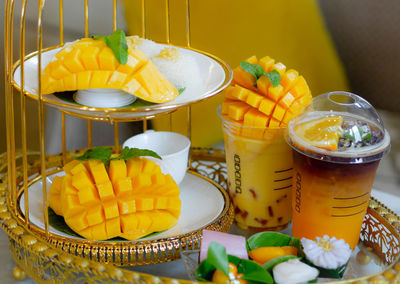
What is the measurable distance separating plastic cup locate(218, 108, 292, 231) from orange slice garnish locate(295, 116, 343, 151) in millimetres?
50

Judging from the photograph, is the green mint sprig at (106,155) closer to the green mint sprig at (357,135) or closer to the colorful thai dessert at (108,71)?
the colorful thai dessert at (108,71)

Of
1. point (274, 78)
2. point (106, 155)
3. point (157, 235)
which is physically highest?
point (274, 78)

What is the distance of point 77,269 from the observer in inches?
26.9

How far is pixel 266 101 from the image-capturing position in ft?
2.71

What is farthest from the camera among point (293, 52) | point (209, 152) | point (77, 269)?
point (293, 52)

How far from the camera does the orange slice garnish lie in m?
0.75

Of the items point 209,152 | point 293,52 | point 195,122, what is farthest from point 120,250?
point 293,52

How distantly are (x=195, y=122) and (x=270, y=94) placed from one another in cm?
62

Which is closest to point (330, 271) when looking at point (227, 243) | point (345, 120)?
point (227, 243)

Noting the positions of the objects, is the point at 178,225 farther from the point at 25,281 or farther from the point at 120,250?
the point at 25,281

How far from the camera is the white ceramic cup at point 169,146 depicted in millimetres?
876

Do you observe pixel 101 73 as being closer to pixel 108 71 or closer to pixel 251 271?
pixel 108 71

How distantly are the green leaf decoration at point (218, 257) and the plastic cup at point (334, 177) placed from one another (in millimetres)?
199

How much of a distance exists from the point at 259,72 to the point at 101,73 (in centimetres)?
26
